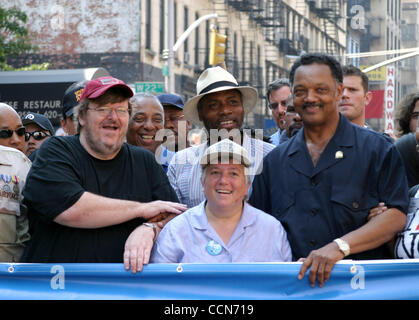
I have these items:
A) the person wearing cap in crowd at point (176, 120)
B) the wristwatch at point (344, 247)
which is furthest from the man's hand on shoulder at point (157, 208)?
the person wearing cap in crowd at point (176, 120)

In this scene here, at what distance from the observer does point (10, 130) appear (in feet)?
20.1

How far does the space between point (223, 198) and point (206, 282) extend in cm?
56

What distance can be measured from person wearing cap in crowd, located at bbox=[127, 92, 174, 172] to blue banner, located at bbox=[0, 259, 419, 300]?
2548 mm

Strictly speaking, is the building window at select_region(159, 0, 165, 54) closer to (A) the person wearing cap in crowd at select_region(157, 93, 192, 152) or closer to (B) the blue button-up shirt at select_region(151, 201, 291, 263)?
(A) the person wearing cap in crowd at select_region(157, 93, 192, 152)

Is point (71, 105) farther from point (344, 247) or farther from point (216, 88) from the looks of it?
point (344, 247)

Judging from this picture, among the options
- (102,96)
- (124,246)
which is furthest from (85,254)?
(102,96)

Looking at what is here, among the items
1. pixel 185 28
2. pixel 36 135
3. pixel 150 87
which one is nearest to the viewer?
pixel 36 135

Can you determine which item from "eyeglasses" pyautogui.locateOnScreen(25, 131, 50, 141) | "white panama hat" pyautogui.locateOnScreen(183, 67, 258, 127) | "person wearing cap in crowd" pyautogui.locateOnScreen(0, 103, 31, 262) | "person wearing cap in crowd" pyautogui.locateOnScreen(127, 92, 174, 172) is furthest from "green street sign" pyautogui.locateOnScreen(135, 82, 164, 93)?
"person wearing cap in crowd" pyautogui.locateOnScreen(0, 103, 31, 262)

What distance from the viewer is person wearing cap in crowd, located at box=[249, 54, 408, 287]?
14.9 ft

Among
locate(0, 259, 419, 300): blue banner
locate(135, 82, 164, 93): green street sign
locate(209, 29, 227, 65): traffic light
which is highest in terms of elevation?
locate(209, 29, 227, 65): traffic light

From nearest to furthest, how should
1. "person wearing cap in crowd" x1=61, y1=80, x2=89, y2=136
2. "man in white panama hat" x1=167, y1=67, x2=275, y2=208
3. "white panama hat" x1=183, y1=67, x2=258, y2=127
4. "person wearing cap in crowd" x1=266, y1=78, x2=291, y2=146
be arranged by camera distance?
"man in white panama hat" x1=167, y1=67, x2=275, y2=208 < "white panama hat" x1=183, y1=67, x2=258, y2=127 < "person wearing cap in crowd" x1=61, y1=80, x2=89, y2=136 < "person wearing cap in crowd" x1=266, y1=78, x2=291, y2=146

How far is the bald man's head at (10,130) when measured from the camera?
6.09 metres

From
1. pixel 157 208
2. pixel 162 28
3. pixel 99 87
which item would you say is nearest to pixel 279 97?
pixel 99 87
